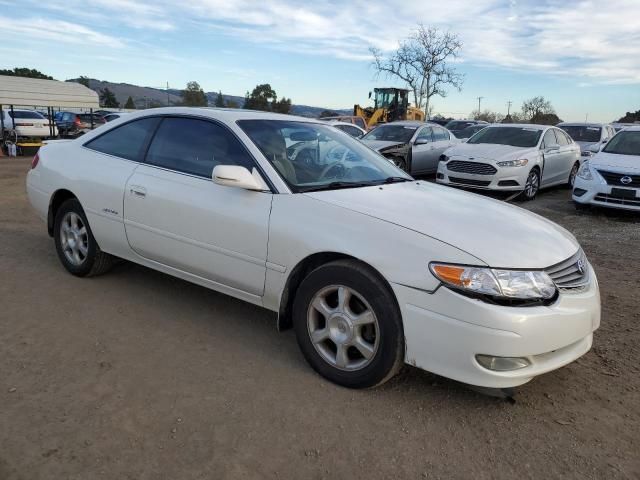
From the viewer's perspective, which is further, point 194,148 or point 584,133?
point 584,133

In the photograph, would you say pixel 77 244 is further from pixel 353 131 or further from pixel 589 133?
pixel 589 133

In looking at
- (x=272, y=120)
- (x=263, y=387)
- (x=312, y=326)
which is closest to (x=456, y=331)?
(x=312, y=326)

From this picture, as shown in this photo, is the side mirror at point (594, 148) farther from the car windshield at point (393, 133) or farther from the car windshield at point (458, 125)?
the car windshield at point (458, 125)

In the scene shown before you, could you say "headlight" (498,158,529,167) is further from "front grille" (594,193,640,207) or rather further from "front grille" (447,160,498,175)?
"front grille" (594,193,640,207)

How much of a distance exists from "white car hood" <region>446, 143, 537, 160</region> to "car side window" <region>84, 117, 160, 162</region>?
23.8ft

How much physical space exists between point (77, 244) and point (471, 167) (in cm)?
752

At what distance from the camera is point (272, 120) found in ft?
12.8

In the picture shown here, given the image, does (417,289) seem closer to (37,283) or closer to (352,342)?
(352,342)

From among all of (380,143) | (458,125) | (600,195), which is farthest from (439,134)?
(458,125)

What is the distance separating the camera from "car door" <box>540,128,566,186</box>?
427 inches

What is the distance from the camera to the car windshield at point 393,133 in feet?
41.4

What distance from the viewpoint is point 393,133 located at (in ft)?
42.4

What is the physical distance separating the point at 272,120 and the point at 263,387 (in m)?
1.97

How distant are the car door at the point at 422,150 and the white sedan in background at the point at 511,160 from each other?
1382 mm
